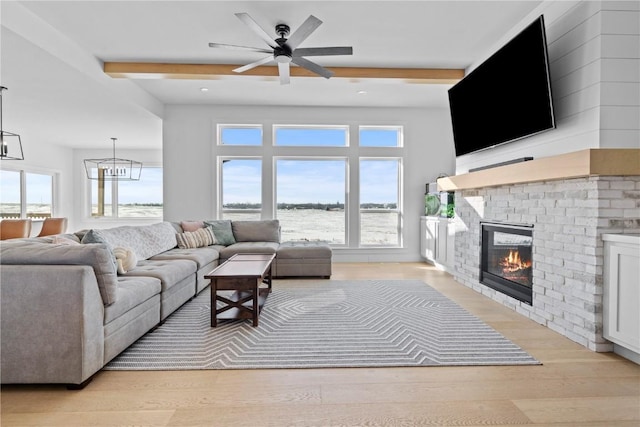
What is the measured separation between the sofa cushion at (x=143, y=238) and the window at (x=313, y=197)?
224 centimetres

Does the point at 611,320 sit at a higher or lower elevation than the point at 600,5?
lower

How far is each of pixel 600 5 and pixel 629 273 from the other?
6.36 feet

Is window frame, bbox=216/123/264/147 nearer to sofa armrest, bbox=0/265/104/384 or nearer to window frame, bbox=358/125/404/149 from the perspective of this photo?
window frame, bbox=358/125/404/149

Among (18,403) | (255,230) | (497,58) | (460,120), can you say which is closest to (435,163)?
(460,120)

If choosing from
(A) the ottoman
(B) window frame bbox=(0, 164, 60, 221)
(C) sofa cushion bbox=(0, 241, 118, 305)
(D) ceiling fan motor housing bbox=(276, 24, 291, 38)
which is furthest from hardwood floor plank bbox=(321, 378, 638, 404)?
(B) window frame bbox=(0, 164, 60, 221)

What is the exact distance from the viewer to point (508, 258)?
3660 millimetres

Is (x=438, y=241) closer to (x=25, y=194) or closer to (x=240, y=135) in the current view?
(x=240, y=135)

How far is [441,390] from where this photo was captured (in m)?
1.99

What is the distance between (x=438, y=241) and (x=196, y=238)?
Result: 3.80 m

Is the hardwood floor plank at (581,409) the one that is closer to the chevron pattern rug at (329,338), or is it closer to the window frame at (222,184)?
the chevron pattern rug at (329,338)

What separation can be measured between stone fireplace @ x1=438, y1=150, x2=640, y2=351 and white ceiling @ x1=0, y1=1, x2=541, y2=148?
61.3 inches

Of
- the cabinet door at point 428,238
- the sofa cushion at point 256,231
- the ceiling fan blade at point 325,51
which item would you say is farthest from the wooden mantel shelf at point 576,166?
the sofa cushion at point 256,231

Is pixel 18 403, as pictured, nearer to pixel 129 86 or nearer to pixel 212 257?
pixel 212 257

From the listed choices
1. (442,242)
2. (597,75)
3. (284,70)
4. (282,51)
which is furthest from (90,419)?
(442,242)
